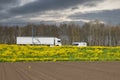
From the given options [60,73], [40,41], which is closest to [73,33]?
[40,41]

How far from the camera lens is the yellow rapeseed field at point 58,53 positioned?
4898 centimetres

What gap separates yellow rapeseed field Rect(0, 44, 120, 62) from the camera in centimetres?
4898

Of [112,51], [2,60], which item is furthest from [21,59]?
[112,51]

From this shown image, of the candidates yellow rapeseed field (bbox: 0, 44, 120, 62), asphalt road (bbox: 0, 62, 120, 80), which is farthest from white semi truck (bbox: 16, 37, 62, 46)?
asphalt road (bbox: 0, 62, 120, 80)

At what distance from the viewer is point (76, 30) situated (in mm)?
101875

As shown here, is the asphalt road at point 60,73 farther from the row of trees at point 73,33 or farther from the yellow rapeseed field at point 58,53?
the row of trees at point 73,33

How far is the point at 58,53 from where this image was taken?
167 feet

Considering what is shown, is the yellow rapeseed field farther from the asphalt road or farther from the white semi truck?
the asphalt road

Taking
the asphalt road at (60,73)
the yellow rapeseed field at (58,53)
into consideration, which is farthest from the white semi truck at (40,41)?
the asphalt road at (60,73)

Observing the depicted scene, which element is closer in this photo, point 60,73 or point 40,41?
point 60,73

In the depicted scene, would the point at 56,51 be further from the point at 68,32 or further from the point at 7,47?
the point at 68,32

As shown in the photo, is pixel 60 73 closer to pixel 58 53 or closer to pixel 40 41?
pixel 58 53

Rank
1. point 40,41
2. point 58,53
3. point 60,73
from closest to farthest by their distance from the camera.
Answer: point 60,73, point 58,53, point 40,41

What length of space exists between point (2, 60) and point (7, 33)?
56154mm
